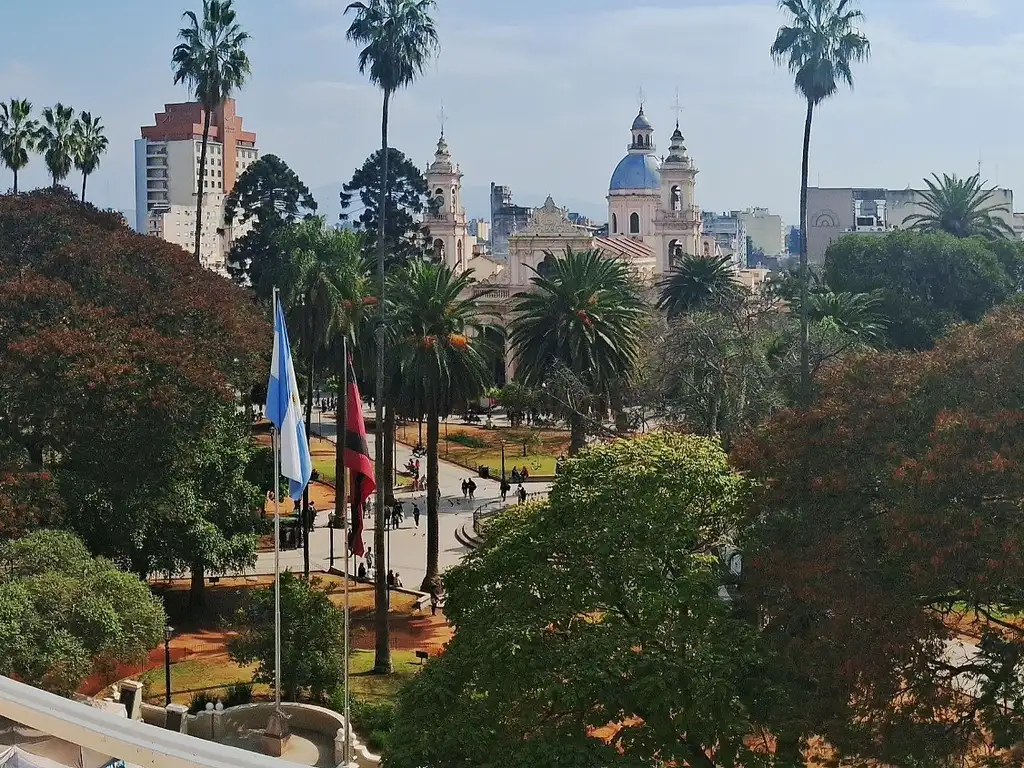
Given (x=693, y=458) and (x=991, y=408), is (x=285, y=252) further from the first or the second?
(x=991, y=408)

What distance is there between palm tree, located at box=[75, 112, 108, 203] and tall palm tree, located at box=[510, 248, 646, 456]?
25.6 m

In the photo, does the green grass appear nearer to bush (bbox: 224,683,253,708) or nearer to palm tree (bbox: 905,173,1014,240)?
bush (bbox: 224,683,253,708)

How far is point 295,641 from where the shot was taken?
27.9 m

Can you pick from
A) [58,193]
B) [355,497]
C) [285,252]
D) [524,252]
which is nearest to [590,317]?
[285,252]

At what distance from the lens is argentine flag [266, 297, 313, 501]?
22562 mm

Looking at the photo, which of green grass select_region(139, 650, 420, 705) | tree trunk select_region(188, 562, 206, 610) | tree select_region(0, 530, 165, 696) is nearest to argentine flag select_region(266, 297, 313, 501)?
tree select_region(0, 530, 165, 696)

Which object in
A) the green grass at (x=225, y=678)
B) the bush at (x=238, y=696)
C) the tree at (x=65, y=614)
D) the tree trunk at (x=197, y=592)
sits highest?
the tree at (x=65, y=614)

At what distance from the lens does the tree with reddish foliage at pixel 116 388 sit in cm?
3141

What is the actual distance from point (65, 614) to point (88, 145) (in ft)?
142

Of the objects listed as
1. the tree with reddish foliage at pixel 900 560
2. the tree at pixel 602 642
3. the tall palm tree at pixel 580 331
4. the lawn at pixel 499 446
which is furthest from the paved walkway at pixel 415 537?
the tree with reddish foliage at pixel 900 560

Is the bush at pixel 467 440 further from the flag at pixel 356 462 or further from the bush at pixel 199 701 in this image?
the flag at pixel 356 462

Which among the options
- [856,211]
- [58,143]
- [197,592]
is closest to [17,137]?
[58,143]

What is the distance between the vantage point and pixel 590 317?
47.5 metres

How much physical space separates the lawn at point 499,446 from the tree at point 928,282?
1745cm
